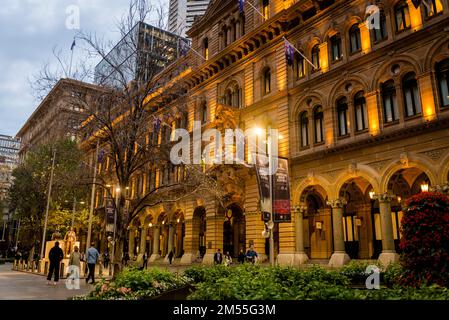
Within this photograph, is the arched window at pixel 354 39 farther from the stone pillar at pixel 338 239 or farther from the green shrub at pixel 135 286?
the green shrub at pixel 135 286

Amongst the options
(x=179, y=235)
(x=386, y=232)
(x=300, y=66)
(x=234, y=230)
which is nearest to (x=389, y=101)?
(x=386, y=232)

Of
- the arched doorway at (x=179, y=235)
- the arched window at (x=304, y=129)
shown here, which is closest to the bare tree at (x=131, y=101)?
the arched window at (x=304, y=129)

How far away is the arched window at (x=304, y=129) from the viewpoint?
91.8 ft

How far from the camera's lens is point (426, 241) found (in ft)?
29.4

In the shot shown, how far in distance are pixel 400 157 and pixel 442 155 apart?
7.30ft

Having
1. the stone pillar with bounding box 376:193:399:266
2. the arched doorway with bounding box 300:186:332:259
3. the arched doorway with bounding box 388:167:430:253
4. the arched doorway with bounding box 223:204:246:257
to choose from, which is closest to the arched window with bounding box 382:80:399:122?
the arched doorway with bounding box 388:167:430:253

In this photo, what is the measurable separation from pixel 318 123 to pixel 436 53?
8.90 m

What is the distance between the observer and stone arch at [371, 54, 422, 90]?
2169 centimetres

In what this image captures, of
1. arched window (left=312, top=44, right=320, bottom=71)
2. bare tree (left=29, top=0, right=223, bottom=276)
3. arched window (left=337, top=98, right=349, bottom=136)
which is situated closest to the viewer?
bare tree (left=29, top=0, right=223, bottom=276)

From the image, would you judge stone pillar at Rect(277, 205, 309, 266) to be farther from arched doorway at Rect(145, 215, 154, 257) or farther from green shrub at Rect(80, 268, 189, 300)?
arched doorway at Rect(145, 215, 154, 257)

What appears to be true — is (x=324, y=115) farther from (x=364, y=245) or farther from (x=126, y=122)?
(x=126, y=122)

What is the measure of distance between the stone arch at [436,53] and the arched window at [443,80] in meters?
0.32

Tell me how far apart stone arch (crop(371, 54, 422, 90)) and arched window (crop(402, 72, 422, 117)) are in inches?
18.4
